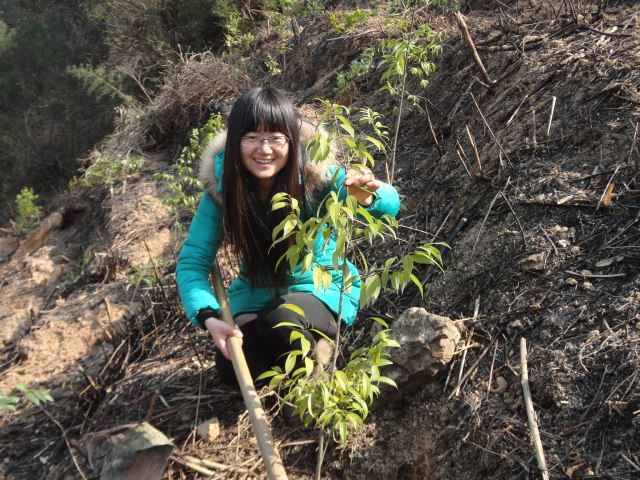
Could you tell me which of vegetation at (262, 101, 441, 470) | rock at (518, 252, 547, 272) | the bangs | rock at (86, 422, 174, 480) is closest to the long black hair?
the bangs

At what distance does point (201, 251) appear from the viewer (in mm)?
2562

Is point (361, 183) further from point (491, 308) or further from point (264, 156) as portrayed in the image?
point (491, 308)

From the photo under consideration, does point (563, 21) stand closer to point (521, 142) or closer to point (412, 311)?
point (521, 142)

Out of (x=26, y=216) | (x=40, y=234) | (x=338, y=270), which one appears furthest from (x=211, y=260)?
(x=26, y=216)

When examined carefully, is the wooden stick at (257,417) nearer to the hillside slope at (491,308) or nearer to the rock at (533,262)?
the hillside slope at (491,308)

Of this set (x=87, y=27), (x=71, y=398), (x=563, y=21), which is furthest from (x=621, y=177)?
(x=87, y=27)

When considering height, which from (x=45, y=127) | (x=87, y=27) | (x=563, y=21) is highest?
(x=563, y=21)

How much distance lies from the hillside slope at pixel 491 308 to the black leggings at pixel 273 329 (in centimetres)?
26

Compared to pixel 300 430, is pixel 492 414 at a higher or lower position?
higher

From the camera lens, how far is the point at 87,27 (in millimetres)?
15766

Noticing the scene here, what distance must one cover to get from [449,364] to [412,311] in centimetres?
25

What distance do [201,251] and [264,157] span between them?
1.74 feet

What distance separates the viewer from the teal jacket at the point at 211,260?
2.42 meters

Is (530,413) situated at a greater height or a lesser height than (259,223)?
lesser
